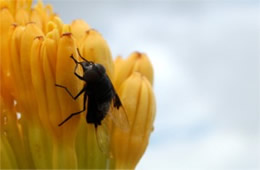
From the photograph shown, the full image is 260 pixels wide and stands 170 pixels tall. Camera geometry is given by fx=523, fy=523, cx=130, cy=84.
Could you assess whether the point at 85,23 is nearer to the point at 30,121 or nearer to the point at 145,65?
the point at 145,65

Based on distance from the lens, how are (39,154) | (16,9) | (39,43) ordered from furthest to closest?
(16,9) → (39,154) → (39,43)

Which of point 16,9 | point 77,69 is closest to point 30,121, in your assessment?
point 77,69

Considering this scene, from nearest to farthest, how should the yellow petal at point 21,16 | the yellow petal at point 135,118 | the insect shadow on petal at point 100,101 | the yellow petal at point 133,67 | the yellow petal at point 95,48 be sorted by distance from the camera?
the insect shadow on petal at point 100,101
the yellow petal at point 95,48
the yellow petal at point 135,118
the yellow petal at point 21,16
the yellow petal at point 133,67

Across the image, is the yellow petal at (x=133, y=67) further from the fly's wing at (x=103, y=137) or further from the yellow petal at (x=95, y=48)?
the fly's wing at (x=103, y=137)

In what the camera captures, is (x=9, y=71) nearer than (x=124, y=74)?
Yes

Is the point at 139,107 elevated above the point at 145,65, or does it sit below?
below

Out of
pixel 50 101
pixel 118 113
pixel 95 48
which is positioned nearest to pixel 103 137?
pixel 118 113

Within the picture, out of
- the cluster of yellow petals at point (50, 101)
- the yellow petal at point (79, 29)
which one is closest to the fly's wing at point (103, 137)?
the cluster of yellow petals at point (50, 101)

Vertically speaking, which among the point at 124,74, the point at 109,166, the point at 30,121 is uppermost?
the point at 124,74
